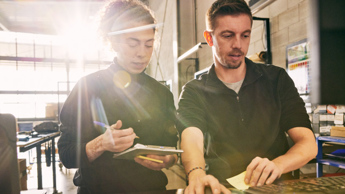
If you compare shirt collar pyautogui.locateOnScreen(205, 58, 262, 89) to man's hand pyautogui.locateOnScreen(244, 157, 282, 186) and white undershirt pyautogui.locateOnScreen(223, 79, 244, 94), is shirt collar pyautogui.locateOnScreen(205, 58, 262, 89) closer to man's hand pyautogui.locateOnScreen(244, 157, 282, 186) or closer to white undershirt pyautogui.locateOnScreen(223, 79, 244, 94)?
white undershirt pyautogui.locateOnScreen(223, 79, 244, 94)

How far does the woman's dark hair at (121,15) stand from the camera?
1.30 m

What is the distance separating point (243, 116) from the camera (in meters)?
1.25

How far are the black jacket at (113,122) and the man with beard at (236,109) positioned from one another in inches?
6.5

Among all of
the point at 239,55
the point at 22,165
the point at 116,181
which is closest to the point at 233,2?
the point at 239,55

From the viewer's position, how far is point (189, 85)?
4.38 feet

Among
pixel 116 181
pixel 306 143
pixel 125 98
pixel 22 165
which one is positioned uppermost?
pixel 125 98

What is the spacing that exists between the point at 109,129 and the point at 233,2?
2.83 feet

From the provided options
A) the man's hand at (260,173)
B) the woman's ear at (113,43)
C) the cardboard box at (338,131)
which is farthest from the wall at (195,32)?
the woman's ear at (113,43)

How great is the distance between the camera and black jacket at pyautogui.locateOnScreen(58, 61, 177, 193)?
120 centimetres

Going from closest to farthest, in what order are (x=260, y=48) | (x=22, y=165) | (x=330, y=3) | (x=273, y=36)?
(x=330, y=3)
(x=273, y=36)
(x=260, y=48)
(x=22, y=165)

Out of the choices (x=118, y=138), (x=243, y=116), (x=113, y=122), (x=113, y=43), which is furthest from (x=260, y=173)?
(x=113, y=43)

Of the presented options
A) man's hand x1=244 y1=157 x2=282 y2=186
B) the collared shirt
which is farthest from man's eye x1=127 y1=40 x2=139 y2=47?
man's hand x1=244 y1=157 x2=282 y2=186

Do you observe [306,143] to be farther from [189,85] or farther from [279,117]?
[189,85]

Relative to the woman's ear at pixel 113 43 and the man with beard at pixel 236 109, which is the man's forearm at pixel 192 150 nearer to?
the man with beard at pixel 236 109
